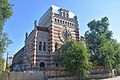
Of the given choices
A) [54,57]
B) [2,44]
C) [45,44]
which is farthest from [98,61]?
[2,44]

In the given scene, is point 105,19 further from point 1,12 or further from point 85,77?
point 1,12

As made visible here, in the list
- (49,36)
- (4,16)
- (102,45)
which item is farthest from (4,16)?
(102,45)

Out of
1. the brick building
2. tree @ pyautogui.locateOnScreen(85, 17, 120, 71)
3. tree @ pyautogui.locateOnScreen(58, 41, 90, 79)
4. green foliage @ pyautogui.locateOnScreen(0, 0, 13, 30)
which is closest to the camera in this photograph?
green foliage @ pyautogui.locateOnScreen(0, 0, 13, 30)

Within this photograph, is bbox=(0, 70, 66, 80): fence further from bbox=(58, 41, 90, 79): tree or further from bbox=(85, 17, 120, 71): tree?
bbox=(85, 17, 120, 71): tree

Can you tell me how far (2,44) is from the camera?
981 inches

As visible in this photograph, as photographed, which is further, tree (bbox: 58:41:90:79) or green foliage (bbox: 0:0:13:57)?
tree (bbox: 58:41:90:79)

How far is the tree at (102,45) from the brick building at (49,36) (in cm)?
388

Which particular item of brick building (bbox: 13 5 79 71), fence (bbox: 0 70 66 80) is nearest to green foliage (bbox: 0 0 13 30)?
fence (bbox: 0 70 66 80)

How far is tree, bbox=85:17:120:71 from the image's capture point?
3581 cm

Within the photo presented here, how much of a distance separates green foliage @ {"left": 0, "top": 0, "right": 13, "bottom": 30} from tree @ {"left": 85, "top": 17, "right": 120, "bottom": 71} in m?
19.2

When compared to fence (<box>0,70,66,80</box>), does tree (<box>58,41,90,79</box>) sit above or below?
above

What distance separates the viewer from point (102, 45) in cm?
3753

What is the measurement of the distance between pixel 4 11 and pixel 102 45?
20747 millimetres

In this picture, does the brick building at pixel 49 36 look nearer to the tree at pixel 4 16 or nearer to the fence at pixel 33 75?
the fence at pixel 33 75
